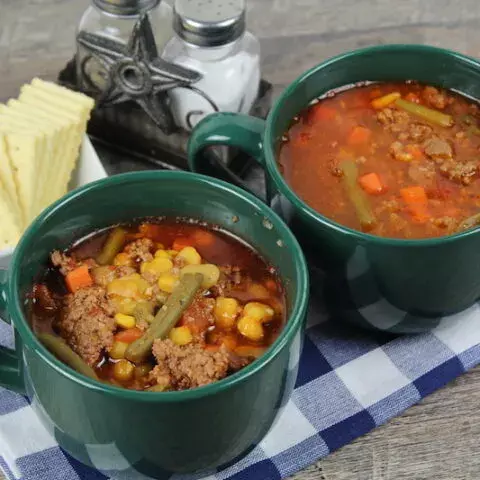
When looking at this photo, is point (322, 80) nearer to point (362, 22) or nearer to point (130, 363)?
point (130, 363)

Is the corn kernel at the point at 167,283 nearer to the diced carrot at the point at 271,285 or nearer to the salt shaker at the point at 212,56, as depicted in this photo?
the diced carrot at the point at 271,285

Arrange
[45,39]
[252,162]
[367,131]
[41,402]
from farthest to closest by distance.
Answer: [45,39] → [252,162] → [367,131] → [41,402]

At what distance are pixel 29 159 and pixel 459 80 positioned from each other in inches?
38.6

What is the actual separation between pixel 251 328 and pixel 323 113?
0.62 meters

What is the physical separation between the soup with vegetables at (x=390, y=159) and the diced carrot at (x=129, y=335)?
45 cm

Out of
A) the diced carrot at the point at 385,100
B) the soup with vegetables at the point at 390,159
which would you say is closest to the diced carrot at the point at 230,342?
the soup with vegetables at the point at 390,159

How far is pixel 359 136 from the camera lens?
2113mm

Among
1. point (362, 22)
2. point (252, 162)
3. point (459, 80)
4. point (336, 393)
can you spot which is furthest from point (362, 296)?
point (362, 22)

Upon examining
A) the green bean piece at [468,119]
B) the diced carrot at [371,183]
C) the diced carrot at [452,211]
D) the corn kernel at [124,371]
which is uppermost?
the green bean piece at [468,119]

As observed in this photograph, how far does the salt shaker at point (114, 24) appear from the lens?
2.56 meters

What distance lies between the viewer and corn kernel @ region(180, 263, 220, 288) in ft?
6.06

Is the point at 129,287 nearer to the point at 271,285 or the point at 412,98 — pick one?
the point at 271,285

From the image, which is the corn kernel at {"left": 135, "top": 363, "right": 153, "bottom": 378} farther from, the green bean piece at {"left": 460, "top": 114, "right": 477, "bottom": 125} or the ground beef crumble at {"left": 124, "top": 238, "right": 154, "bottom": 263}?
the green bean piece at {"left": 460, "top": 114, "right": 477, "bottom": 125}

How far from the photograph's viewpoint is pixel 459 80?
2193mm
